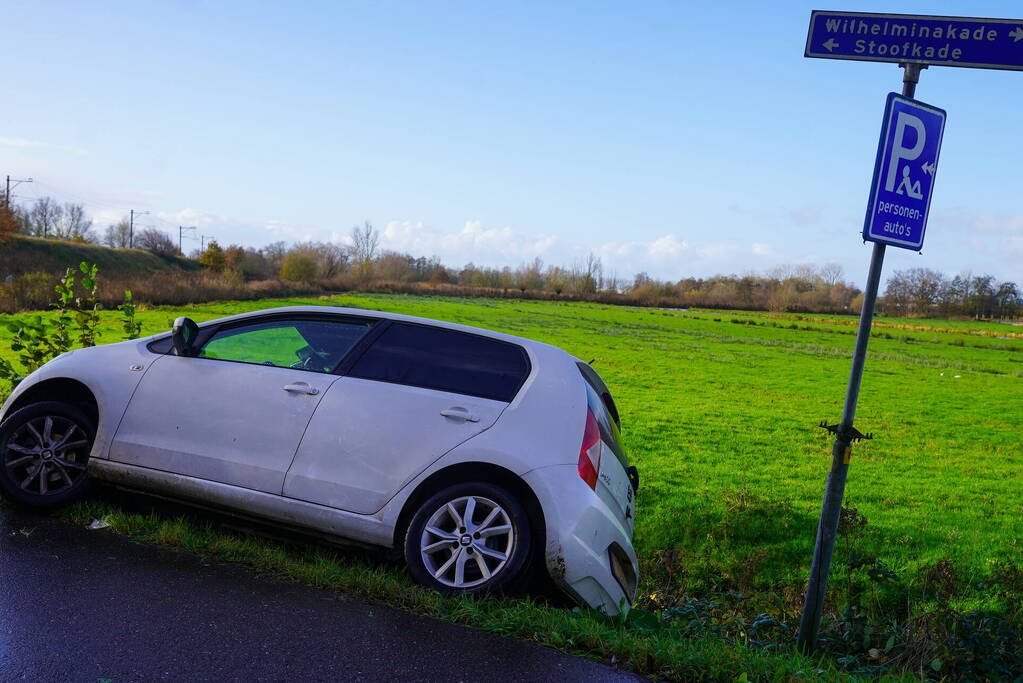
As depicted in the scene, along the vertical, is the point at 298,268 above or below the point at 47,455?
below

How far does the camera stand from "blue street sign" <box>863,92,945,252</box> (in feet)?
14.2

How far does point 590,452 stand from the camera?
13.9 ft

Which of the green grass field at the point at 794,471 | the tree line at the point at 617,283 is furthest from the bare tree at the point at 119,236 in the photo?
the green grass field at the point at 794,471

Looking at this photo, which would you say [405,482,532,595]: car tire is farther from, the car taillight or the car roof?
the car roof

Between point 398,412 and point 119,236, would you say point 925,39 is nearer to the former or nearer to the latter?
point 398,412

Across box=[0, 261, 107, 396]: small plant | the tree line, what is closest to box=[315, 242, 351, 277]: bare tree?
the tree line

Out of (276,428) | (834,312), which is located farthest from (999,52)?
(834,312)

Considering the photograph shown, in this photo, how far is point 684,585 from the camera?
26.3ft

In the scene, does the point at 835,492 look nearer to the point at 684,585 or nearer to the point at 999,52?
the point at 999,52

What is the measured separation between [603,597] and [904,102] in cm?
309

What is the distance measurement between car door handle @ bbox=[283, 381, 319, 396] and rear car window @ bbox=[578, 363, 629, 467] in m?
1.53

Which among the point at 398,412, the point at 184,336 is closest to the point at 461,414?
the point at 398,412

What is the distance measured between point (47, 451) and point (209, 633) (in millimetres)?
2350

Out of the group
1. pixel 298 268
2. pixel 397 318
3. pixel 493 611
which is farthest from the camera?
pixel 298 268
